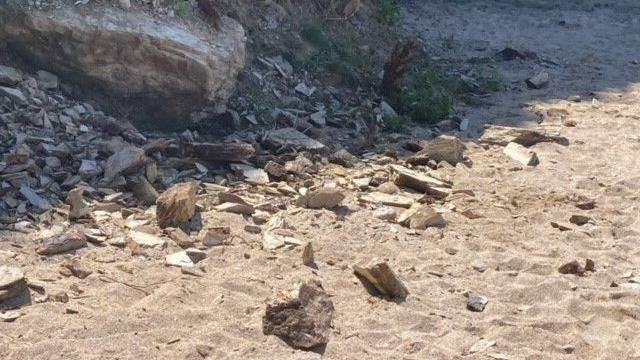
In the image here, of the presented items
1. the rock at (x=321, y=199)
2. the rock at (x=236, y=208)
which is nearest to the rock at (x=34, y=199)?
the rock at (x=236, y=208)

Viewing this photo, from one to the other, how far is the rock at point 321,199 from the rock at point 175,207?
0.73m

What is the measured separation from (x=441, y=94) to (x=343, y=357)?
466cm

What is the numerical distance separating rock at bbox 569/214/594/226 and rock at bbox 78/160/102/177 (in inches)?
109

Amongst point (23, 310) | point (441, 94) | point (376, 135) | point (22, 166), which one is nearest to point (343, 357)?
point (23, 310)

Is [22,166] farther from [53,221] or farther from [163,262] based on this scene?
[163,262]

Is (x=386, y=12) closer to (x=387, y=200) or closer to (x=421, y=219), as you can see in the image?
(x=387, y=200)

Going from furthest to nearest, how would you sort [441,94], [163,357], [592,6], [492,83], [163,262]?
1. [592,6]
2. [492,83]
3. [441,94]
4. [163,262]
5. [163,357]

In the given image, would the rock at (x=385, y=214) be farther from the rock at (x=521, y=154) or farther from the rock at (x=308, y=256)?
the rock at (x=521, y=154)

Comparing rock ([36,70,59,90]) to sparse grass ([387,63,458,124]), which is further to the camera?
sparse grass ([387,63,458,124])

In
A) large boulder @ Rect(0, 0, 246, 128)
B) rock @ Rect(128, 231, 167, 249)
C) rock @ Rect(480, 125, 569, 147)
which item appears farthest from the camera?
rock @ Rect(480, 125, 569, 147)

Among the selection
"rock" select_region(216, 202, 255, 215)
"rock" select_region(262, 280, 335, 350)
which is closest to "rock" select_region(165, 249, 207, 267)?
"rock" select_region(216, 202, 255, 215)

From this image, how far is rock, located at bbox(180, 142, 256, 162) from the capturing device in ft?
18.9

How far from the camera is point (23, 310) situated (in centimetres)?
381

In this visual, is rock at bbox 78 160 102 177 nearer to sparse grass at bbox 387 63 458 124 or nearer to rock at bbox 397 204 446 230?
rock at bbox 397 204 446 230
